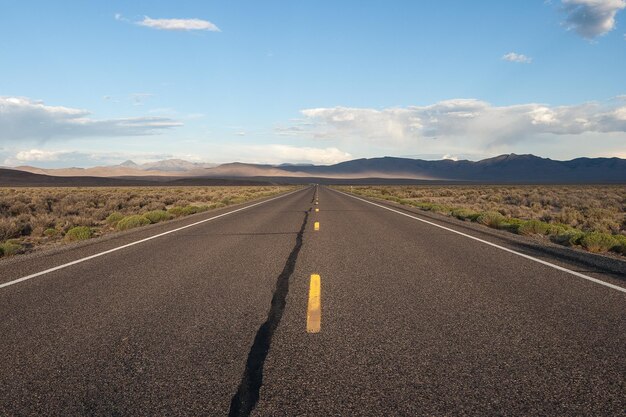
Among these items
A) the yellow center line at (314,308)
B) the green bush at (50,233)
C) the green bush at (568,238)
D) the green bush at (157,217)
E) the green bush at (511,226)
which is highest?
the yellow center line at (314,308)

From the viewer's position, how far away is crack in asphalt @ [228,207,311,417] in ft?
9.72

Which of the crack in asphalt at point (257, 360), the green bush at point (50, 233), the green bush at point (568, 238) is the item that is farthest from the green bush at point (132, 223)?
the green bush at point (568, 238)

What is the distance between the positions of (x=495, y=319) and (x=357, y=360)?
6.02 feet

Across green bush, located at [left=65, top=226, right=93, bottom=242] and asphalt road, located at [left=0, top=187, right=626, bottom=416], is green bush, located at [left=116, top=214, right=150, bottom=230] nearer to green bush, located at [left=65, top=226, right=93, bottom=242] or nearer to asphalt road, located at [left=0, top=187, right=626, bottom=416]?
green bush, located at [left=65, top=226, right=93, bottom=242]

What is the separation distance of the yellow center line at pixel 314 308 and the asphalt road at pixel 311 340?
0.07 metres

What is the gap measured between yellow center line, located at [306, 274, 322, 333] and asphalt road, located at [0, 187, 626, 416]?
0.07m

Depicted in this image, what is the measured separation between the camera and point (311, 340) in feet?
13.5

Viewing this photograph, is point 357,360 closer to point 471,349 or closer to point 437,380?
point 437,380

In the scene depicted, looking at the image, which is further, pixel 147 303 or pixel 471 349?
pixel 147 303

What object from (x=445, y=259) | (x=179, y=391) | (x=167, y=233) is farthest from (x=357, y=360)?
(x=167, y=233)

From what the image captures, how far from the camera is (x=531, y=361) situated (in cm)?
363

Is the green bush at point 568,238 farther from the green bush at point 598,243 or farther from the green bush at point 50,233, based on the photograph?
the green bush at point 50,233

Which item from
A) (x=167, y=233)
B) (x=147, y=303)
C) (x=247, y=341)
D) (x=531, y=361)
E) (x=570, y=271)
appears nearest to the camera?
(x=531, y=361)

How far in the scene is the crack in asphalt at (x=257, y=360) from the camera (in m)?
2.96
